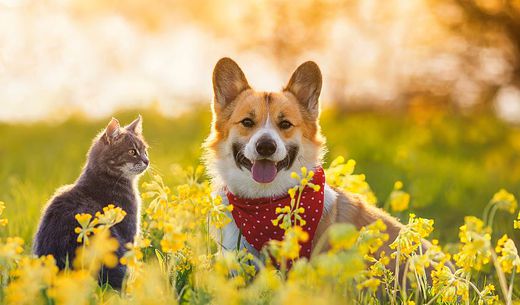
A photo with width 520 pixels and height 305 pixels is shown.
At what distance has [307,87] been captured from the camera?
4922mm

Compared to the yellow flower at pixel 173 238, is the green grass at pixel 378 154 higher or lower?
higher

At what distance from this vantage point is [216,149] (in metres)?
4.84

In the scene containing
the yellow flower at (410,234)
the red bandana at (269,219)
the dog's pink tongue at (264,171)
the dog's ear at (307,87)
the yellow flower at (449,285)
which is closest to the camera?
the yellow flower at (410,234)

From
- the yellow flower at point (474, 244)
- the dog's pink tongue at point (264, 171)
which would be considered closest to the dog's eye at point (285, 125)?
the dog's pink tongue at point (264, 171)

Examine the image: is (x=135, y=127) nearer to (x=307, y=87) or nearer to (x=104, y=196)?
(x=104, y=196)

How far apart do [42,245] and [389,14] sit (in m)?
11.0

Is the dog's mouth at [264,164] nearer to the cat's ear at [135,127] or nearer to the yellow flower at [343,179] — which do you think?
the yellow flower at [343,179]

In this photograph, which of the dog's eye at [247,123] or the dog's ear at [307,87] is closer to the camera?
the dog's eye at [247,123]

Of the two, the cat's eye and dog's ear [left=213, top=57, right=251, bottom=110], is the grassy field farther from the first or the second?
dog's ear [left=213, top=57, right=251, bottom=110]

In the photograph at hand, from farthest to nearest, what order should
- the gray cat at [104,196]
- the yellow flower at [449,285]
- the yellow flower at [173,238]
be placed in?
the gray cat at [104,196] < the yellow flower at [449,285] < the yellow flower at [173,238]

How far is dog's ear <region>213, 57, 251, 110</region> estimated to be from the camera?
4.87 meters

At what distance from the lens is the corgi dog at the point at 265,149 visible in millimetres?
4414

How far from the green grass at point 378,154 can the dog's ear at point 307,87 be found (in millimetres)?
1612

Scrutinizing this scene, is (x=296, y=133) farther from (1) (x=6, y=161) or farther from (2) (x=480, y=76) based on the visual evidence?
(2) (x=480, y=76)
